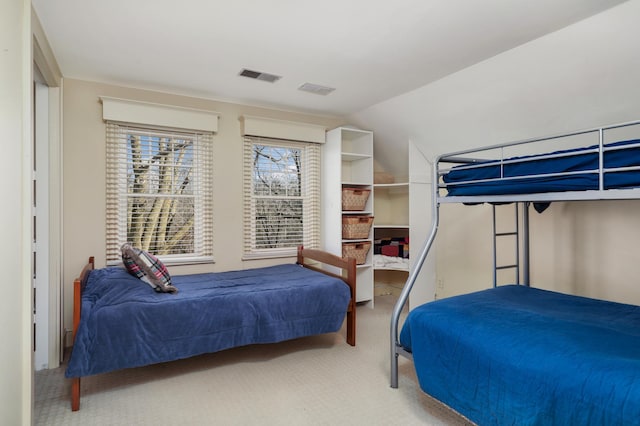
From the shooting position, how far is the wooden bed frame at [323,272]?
84.3 inches

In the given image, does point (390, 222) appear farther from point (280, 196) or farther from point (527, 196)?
point (527, 196)

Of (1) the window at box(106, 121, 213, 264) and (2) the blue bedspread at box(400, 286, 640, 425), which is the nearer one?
(2) the blue bedspread at box(400, 286, 640, 425)

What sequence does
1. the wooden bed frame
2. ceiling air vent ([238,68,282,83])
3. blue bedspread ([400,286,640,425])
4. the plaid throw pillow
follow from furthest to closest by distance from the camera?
ceiling air vent ([238,68,282,83])
the plaid throw pillow
the wooden bed frame
blue bedspread ([400,286,640,425])

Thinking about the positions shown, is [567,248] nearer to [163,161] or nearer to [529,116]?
[529,116]

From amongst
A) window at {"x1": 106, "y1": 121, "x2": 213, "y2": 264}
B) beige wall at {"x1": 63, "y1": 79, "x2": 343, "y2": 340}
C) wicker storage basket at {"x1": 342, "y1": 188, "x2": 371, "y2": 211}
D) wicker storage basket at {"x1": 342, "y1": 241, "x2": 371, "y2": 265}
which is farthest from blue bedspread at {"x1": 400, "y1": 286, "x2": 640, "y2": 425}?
beige wall at {"x1": 63, "y1": 79, "x2": 343, "y2": 340}

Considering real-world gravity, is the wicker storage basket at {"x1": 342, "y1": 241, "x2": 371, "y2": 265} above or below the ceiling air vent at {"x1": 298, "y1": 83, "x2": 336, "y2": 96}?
below

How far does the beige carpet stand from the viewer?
2.06 m

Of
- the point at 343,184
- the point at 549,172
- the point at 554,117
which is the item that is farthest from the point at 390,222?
the point at 549,172

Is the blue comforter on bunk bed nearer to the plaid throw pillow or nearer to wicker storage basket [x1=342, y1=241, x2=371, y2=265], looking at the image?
wicker storage basket [x1=342, y1=241, x2=371, y2=265]

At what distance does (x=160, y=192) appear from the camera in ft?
11.4

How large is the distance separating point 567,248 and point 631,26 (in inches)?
63.5

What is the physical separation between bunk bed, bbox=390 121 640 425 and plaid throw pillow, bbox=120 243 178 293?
1.65 m

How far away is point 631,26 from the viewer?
1.96 meters

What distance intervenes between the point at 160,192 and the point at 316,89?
175cm
